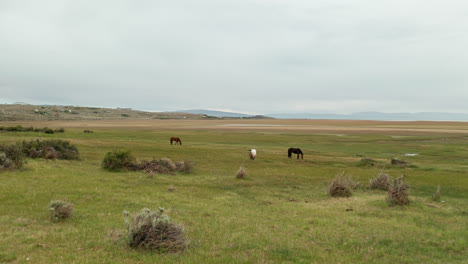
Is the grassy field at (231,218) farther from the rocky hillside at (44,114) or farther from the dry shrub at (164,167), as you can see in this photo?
the rocky hillside at (44,114)

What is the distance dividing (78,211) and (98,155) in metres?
18.8

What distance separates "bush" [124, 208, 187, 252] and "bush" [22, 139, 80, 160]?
1938 centimetres

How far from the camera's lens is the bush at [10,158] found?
18547 millimetres

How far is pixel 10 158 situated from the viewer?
754 inches

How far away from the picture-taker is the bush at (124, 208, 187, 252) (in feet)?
26.6

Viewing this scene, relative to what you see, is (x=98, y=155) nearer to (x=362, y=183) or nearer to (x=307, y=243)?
(x=362, y=183)

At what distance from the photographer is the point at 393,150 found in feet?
151

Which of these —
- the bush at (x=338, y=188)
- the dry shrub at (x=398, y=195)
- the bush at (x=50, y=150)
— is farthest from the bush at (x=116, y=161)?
the dry shrub at (x=398, y=195)

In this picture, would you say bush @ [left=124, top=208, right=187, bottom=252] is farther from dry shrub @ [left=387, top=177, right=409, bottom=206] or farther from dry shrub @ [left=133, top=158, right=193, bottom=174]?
dry shrub @ [left=133, top=158, right=193, bottom=174]

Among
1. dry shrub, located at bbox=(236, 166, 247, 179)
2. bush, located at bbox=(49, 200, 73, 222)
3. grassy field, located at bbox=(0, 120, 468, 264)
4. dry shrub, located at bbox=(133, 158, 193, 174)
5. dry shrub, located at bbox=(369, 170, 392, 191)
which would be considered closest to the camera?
grassy field, located at bbox=(0, 120, 468, 264)

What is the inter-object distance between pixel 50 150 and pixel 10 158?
19.3ft

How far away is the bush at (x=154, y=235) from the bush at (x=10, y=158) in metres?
14.1

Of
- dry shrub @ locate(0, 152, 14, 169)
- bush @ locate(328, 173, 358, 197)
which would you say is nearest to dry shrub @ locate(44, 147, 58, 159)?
dry shrub @ locate(0, 152, 14, 169)

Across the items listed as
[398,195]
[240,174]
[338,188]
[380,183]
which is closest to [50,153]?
[240,174]
